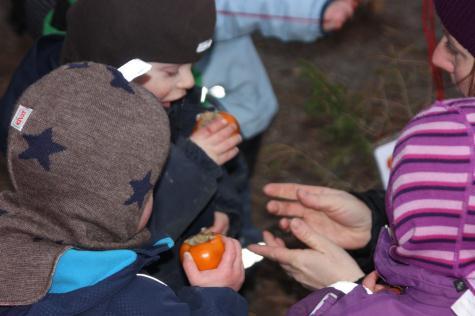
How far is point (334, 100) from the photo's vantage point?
287 centimetres

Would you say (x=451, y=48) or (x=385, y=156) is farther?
(x=385, y=156)

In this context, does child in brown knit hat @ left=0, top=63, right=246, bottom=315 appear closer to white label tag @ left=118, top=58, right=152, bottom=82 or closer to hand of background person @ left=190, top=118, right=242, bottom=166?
white label tag @ left=118, top=58, right=152, bottom=82

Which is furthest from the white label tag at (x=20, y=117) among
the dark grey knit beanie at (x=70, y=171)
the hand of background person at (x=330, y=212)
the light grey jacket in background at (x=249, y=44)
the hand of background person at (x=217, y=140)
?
the light grey jacket in background at (x=249, y=44)

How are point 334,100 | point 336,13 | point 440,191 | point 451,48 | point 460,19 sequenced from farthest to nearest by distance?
point 334,100 < point 336,13 < point 451,48 < point 460,19 < point 440,191

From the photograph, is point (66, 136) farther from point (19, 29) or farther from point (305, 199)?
point (19, 29)

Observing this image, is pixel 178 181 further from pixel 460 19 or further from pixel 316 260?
pixel 460 19

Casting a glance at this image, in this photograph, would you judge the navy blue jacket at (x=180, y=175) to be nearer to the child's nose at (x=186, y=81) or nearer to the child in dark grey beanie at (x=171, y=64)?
the child in dark grey beanie at (x=171, y=64)

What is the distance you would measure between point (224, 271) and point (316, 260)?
307mm

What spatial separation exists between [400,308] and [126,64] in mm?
979

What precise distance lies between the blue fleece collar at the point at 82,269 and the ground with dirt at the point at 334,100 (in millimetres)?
1373

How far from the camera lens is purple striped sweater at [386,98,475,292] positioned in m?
1.53

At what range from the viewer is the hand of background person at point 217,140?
242 centimetres

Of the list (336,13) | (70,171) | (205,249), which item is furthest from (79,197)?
(336,13)

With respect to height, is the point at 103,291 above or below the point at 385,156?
above
